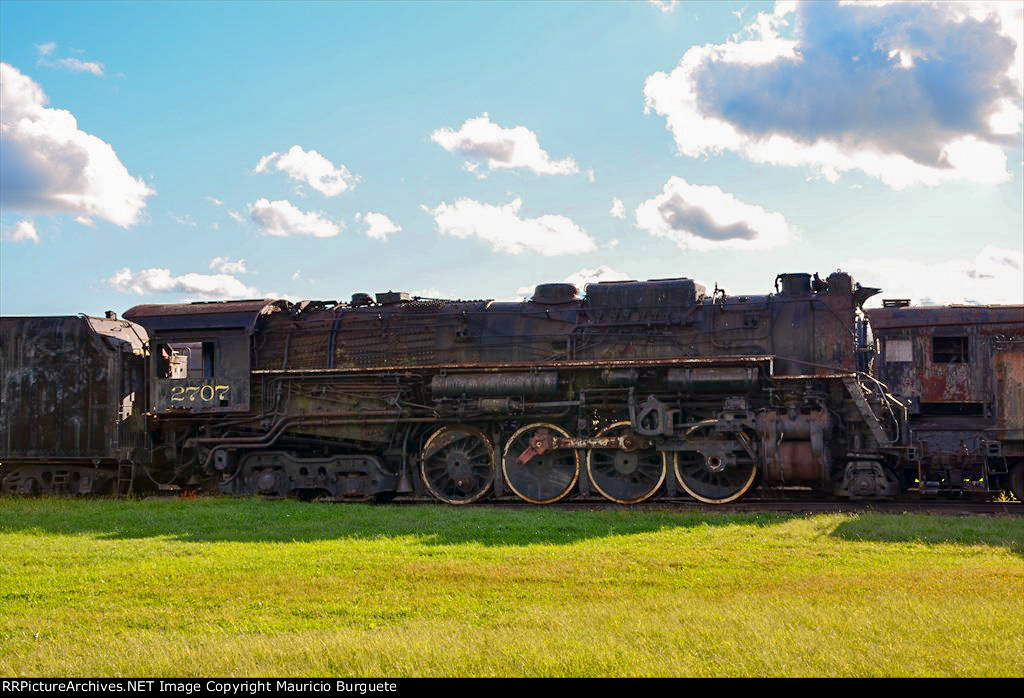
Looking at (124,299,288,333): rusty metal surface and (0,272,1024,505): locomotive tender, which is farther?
(124,299,288,333): rusty metal surface

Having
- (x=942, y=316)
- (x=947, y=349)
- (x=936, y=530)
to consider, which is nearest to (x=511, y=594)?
(x=936, y=530)

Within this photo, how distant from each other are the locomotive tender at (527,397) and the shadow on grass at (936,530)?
2.72 metres

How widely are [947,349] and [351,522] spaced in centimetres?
1260

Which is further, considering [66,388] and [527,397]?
[66,388]

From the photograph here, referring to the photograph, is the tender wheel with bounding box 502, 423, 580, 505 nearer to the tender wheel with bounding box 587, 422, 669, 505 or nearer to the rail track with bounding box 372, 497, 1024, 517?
the rail track with bounding box 372, 497, 1024, 517

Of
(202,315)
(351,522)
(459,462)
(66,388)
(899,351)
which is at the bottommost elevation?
(351,522)

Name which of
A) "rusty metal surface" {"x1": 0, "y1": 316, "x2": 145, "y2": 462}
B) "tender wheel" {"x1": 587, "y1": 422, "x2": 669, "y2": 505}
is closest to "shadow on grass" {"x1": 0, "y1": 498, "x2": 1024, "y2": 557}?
"tender wheel" {"x1": 587, "y1": 422, "x2": 669, "y2": 505}

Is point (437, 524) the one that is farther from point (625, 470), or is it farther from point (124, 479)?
point (124, 479)

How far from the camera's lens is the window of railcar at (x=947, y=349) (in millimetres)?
21250

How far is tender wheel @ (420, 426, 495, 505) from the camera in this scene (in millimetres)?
19859

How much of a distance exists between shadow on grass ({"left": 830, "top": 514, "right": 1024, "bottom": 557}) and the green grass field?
0.05 m

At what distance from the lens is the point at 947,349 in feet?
70.0
